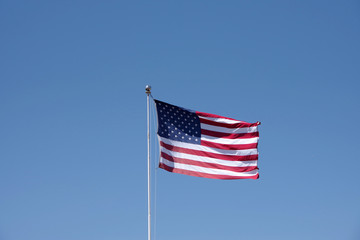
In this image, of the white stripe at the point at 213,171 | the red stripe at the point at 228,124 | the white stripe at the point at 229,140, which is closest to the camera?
the white stripe at the point at 213,171

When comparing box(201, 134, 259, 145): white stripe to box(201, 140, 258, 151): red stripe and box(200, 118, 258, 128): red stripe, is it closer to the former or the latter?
box(201, 140, 258, 151): red stripe

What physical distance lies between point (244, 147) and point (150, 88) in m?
6.02

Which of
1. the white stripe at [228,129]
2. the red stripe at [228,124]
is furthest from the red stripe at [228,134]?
the red stripe at [228,124]

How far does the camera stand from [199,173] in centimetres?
3766

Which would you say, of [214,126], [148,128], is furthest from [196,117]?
[148,128]

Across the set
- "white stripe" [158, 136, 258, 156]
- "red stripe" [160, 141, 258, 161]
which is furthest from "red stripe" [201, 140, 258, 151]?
"red stripe" [160, 141, 258, 161]

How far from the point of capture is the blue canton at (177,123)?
125ft

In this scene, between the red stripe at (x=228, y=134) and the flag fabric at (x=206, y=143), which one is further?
the red stripe at (x=228, y=134)

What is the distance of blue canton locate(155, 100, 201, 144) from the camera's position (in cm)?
3800

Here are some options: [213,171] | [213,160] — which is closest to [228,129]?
[213,160]

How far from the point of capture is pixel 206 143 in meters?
38.3

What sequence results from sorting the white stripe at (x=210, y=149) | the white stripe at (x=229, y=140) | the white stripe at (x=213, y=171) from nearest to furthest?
the white stripe at (x=213, y=171) → the white stripe at (x=210, y=149) → the white stripe at (x=229, y=140)

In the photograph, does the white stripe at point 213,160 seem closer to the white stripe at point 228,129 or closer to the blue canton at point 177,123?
the blue canton at point 177,123

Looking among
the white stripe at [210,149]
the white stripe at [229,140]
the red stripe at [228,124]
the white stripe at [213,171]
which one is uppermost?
the red stripe at [228,124]
